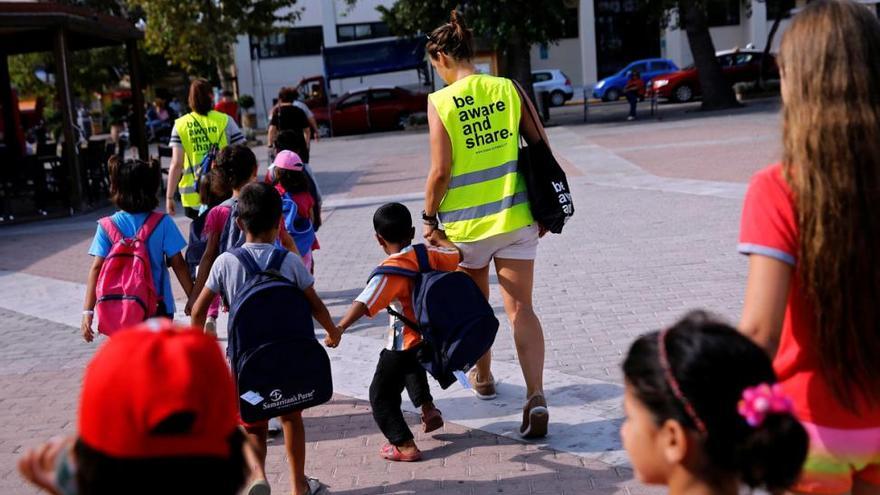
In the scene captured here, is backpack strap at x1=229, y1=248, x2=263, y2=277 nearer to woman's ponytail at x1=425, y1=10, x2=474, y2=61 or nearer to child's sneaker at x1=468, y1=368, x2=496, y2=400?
woman's ponytail at x1=425, y1=10, x2=474, y2=61

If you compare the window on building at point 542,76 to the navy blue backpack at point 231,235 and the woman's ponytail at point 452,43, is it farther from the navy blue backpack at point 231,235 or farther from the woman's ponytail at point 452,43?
the woman's ponytail at point 452,43

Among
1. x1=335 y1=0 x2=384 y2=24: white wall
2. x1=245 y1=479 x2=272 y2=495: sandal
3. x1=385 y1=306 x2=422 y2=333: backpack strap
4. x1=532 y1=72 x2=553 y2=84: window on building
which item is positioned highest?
x1=335 y1=0 x2=384 y2=24: white wall

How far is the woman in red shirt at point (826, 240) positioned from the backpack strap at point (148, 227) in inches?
128

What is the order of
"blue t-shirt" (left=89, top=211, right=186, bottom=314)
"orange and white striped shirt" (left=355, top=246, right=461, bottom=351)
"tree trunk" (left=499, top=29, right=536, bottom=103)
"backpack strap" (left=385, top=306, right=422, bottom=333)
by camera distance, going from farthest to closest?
"tree trunk" (left=499, top=29, right=536, bottom=103)
"blue t-shirt" (left=89, top=211, right=186, bottom=314)
"backpack strap" (left=385, top=306, right=422, bottom=333)
"orange and white striped shirt" (left=355, top=246, right=461, bottom=351)

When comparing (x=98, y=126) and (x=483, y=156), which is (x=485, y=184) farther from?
(x=98, y=126)

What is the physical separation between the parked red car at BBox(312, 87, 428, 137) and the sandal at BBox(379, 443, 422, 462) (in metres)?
27.9

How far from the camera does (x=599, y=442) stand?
473 cm

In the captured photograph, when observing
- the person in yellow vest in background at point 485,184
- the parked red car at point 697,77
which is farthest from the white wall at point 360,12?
the person in yellow vest in background at point 485,184

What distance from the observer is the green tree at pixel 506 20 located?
2688 centimetres

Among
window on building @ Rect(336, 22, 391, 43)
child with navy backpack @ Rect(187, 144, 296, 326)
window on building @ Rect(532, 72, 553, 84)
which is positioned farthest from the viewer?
window on building @ Rect(336, 22, 391, 43)

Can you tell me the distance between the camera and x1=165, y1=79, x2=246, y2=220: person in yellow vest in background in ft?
24.9

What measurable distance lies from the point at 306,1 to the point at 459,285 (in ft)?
143

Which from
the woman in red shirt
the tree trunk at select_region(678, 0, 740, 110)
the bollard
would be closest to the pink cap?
the woman in red shirt

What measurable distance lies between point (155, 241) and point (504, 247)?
1.69 m
